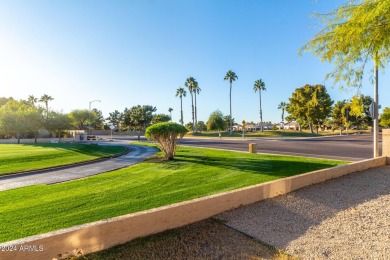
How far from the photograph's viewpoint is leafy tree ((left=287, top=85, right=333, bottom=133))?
6394cm

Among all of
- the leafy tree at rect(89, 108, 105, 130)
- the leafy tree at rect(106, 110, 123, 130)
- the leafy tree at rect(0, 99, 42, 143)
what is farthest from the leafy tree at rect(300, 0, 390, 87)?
the leafy tree at rect(106, 110, 123, 130)

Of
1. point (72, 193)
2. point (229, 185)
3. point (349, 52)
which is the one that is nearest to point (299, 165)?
point (229, 185)

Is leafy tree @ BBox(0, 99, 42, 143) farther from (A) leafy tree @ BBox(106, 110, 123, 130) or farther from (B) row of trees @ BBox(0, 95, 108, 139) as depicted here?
(A) leafy tree @ BBox(106, 110, 123, 130)

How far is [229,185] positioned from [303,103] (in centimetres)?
Result: 6393

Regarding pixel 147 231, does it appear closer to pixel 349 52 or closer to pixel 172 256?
pixel 172 256

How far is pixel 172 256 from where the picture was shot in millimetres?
4102

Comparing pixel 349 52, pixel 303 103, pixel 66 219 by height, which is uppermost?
pixel 303 103

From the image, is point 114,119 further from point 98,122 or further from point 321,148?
point 321,148

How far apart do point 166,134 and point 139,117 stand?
85482 mm

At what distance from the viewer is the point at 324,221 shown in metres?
5.68

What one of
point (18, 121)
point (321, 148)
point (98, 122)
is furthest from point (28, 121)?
point (98, 122)

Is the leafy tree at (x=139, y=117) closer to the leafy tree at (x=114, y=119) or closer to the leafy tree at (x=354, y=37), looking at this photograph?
the leafy tree at (x=114, y=119)

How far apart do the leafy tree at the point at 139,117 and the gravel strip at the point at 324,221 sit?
9319 centimetres

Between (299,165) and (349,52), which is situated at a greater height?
(349,52)
